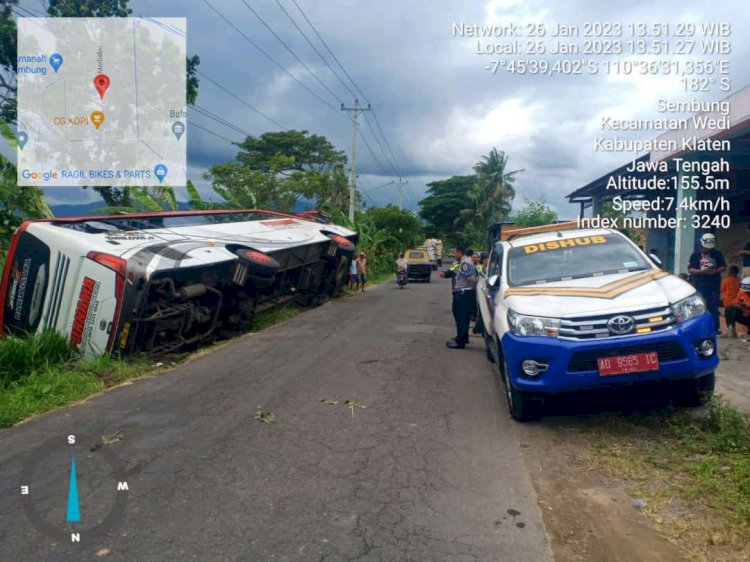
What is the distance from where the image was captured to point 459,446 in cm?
492

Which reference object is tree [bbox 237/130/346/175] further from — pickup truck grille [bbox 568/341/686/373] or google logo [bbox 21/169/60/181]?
pickup truck grille [bbox 568/341/686/373]

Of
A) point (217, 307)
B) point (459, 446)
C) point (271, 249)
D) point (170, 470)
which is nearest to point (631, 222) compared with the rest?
point (271, 249)

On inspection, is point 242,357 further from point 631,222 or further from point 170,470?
point 631,222

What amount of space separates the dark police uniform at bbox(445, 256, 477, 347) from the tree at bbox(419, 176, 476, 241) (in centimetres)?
5203

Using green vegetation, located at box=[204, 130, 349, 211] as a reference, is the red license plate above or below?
below

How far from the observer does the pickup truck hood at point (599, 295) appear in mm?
5027

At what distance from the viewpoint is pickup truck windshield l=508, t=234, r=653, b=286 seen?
6.35 m

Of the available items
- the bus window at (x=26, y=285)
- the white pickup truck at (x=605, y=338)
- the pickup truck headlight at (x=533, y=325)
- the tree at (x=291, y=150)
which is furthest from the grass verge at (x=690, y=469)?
the tree at (x=291, y=150)

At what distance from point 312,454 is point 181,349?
5.41 metres

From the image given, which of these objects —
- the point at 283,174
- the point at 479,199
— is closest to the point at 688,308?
the point at 283,174

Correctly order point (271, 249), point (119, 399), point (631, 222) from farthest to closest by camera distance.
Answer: point (631, 222) < point (271, 249) < point (119, 399)

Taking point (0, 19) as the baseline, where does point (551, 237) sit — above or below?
below

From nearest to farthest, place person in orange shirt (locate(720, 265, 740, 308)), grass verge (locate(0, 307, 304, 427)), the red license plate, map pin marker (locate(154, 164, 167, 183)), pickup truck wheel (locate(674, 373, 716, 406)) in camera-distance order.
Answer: the red license plate → pickup truck wheel (locate(674, 373, 716, 406)) → grass verge (locate(0, 307, 304, 427)) → person in orange shirt (locate(720, 265, 740, 308)) → map pin marker (locate(154, 164, 167, 183))

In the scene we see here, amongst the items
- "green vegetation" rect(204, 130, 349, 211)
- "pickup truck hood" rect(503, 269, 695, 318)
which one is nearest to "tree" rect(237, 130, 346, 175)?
"green vegetation" rect(204, 130, 349, 211)
